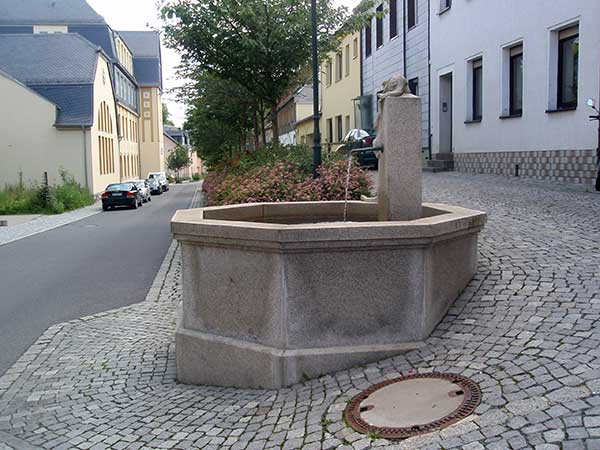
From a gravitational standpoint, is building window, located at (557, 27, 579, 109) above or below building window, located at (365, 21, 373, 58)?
below

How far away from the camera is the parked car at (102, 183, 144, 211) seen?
1441 inches

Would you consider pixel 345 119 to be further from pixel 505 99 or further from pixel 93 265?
pixel 93 265

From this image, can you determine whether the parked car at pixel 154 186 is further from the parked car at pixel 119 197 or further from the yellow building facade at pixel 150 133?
the yellow building facade at pixel 150 133

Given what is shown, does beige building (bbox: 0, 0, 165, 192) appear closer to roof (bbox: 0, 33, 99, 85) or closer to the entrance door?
roof (bbox: 0, 33, 99, 85)

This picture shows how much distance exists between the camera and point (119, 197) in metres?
36.7

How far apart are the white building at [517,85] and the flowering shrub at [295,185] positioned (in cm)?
635

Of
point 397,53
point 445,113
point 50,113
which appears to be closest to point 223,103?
point 397,53

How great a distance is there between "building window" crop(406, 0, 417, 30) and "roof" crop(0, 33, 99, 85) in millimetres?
→ 21946

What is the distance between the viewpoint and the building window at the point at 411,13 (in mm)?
29609

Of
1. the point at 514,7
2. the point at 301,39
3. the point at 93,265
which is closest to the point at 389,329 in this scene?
the point at 93,265

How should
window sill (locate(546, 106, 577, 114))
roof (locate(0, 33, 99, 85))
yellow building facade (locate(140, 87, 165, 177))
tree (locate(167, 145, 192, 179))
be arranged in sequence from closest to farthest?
window sill (locate(546, 106, 577, 114))
roof (locate(0, 33, 99, 85))
yellow building facade (locate(140, 87, 165, 177))
tree (locate(167, 145, 192, 179))

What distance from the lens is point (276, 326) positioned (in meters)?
5.50

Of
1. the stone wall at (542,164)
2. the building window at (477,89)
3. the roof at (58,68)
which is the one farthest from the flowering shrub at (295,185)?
the roof at (58,68)

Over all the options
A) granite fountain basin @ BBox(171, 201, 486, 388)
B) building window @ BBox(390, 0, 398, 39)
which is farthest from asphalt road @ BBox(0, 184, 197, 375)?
building window @ BBox(390, 0, 398, 39)
